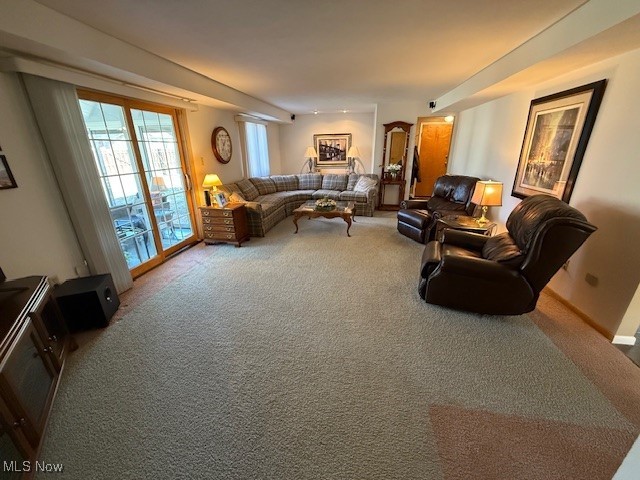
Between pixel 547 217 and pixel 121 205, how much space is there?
414cm

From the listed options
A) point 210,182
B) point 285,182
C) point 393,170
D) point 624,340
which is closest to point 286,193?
point 285,182

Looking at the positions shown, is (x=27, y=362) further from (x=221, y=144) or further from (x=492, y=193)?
(x=492, y=193)

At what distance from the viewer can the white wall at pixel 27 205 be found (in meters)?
1.90

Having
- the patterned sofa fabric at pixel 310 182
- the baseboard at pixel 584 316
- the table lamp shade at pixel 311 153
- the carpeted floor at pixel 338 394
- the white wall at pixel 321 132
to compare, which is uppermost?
the white wall at pixel 321 132

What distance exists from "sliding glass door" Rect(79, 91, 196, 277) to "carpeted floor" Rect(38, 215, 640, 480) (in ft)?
3.35

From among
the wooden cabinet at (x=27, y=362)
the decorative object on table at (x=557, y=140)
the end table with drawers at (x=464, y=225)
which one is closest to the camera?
the wooden cabinet at (x=27, y=362)

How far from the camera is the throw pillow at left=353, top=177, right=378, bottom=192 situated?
557 centimetres

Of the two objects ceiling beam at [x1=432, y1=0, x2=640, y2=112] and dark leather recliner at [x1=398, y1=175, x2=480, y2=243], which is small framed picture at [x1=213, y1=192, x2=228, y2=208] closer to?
dark leather recliner at [x1=398, y1=175, x2=480, y2=243]

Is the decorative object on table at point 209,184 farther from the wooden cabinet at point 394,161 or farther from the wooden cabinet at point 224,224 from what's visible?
the wooden cabinet at point 394,161

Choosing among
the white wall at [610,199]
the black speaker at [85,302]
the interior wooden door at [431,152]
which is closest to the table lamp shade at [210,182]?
the black speaker at [85,302]

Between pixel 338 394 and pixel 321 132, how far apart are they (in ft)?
21.6

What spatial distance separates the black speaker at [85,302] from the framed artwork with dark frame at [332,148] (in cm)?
583

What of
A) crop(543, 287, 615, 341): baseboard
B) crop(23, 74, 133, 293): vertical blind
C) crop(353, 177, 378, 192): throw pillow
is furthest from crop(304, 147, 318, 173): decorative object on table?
crop(543, 287, 615, 341): baseboard

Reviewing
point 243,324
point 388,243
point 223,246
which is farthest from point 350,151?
point 243,324
